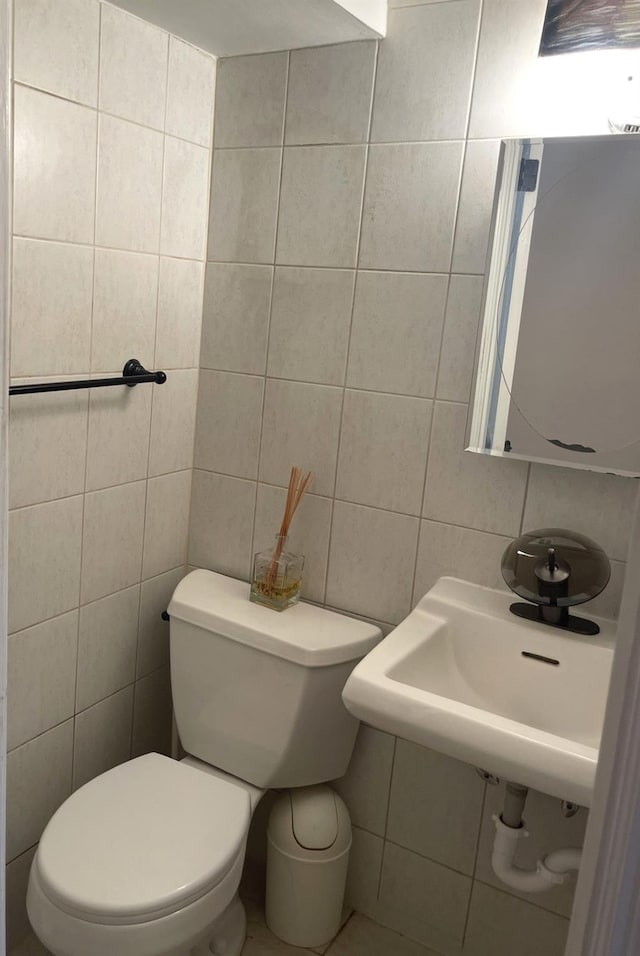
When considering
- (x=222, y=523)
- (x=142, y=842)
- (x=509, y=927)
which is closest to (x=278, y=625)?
(x=222, y=523)

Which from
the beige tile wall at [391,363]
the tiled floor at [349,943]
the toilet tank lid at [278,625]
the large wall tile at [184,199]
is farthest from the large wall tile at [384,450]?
the tiled floor at [349,943]

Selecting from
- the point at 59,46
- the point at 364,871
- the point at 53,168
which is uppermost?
the point at 59,46

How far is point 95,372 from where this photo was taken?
1565 mm

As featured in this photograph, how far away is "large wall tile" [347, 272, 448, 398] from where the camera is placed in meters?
1.54

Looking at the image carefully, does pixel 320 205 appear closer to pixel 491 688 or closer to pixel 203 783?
pixel 491 688

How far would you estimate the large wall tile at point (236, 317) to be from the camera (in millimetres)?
1737

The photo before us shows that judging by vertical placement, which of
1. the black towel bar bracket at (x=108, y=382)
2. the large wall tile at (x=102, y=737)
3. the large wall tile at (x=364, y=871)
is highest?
the black towel bar bracket at (x=108, y=382)

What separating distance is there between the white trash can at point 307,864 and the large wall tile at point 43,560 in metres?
0.66

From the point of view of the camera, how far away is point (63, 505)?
1561 millimetres

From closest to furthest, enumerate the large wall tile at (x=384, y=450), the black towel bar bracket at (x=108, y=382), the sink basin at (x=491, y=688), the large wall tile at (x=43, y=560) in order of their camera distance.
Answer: the sink basin at (x=491, y=688) < the black towel bar bracket at (x=108, y=382) < the large wall tile at (x=43, y=560) < the large wall tile at (x=384, y=450)

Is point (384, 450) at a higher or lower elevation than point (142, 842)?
higher

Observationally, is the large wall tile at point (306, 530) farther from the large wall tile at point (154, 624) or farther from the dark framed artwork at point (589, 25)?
the dark framed artwork at point (589, 25)

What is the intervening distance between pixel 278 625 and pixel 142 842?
47 cm

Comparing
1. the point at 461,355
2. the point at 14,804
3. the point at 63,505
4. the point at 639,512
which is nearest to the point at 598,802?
the point at 639,512
